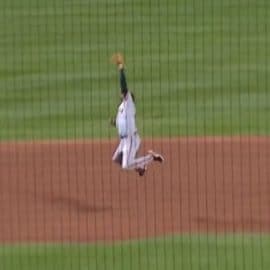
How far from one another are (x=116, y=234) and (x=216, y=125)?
5.04m

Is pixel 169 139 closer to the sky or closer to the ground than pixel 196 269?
closer to the sky

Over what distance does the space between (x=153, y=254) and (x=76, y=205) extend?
2.33 metres

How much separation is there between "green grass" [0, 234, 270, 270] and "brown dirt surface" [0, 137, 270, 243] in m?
0.39

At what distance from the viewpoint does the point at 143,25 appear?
935 inches

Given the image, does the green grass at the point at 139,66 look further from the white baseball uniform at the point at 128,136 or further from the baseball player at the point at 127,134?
the white baseball uniform at the point at 128,136

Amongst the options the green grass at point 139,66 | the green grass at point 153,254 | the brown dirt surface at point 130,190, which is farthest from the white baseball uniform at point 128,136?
the green grass at point 139,66

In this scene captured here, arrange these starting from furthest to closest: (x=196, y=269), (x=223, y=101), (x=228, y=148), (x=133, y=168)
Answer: (x=223, y=101) < (x=228, y=148) < (x=133, y=168) < (x=196, y=269)

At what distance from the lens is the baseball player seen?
12.7 m

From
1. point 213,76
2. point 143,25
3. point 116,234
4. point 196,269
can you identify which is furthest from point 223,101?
point 196,269

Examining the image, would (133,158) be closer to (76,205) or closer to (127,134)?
(127,134)

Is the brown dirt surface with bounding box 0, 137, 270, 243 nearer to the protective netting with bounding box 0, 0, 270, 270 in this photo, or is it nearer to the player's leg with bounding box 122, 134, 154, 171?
the protective netting with bounding box 0, 0, 270, 270

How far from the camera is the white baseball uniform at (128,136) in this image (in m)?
12.8

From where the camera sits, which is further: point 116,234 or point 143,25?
point 143,25

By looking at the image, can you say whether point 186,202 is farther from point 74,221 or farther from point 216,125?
point 216,125
